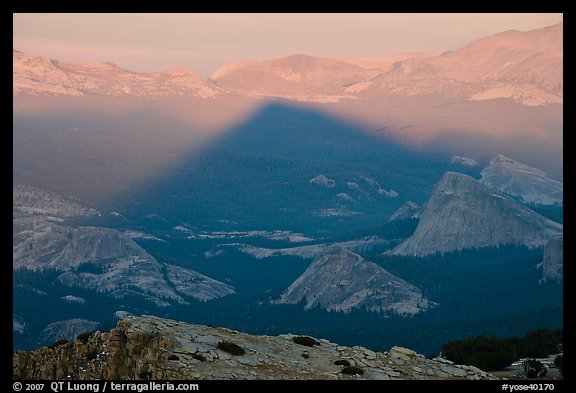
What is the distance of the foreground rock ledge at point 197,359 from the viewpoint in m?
76.8

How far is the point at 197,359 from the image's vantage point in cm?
7725

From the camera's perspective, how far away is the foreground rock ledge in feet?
252
